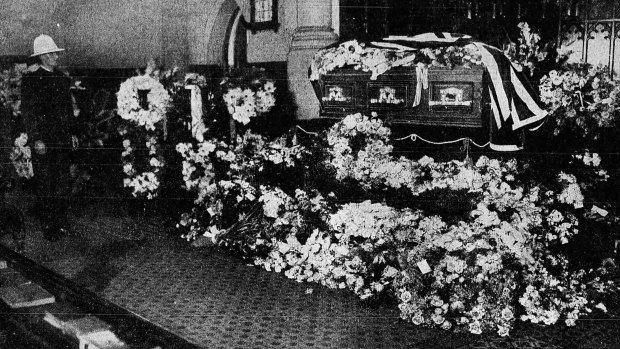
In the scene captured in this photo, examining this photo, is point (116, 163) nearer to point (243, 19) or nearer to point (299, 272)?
point (299, 272)

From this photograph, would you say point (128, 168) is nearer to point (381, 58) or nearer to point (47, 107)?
point (47, 107)

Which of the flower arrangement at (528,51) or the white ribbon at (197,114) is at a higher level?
the flower arrangement at (528,51)

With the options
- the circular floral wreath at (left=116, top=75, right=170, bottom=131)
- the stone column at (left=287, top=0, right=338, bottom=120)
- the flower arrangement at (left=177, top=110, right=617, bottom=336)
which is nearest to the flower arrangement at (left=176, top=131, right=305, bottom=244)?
the flower arrangement at (left=177, top=110, right=617, bottom=336)

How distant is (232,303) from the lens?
4.51 m

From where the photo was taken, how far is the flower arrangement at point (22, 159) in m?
7.15

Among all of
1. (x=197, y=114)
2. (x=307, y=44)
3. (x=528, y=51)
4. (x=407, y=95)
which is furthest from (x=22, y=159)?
(x=528, y=51)

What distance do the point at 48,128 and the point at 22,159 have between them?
1449 millimetres

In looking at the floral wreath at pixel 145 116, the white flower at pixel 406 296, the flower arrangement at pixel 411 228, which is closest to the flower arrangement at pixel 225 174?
the flower arrangement at pixel 411 228

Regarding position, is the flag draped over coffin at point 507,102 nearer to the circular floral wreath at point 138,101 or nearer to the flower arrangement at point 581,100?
the flower arrangement at point 581,100

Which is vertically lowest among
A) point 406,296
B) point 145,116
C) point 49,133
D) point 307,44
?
point 406,296

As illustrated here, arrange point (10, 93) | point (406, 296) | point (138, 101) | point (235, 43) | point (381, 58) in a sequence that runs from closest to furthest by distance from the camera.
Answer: point (406, 296)
point (381, 58)
point (138, 101)
point (10, 93)
point (235, 43)

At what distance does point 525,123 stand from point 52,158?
182 inches

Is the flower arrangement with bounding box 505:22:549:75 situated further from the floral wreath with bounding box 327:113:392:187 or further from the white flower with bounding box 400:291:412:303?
the white flower with bounding box 400:291:412:303

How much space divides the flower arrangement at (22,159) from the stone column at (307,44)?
3285mm
